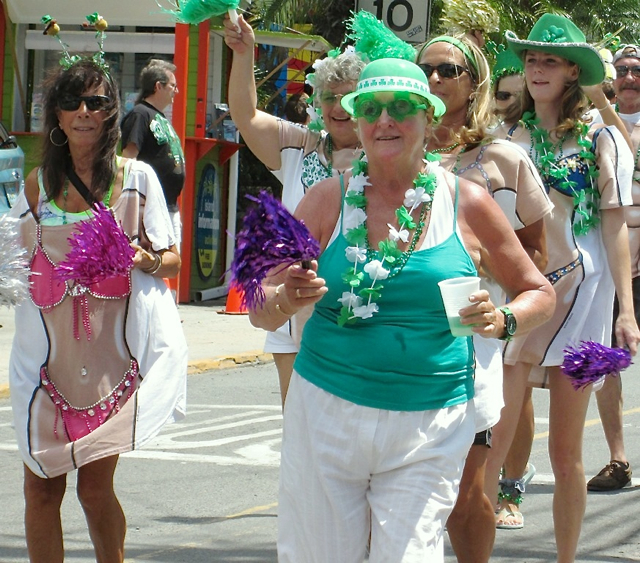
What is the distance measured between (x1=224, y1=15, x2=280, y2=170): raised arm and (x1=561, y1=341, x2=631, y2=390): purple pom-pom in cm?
141

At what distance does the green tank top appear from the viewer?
3357mm

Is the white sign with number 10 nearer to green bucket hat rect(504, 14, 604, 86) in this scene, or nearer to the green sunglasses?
green bucket hat rect(504, 14, 604, 86)

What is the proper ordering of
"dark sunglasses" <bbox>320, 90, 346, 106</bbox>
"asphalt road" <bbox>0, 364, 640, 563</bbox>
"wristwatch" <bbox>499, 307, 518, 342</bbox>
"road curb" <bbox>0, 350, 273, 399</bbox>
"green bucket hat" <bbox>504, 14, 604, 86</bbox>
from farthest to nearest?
1. "road curb" <bbox>0, 350, 273, 399</bbox>
2. "asphalt road" <bbox>0, 364, 640, 563</bbox>
3. "green bucket hat" <bbox>504, 14, 604, 86</bbox>
4. "dark sunglasses" <bbox>320, 90, 346, 106</bbox>
5. "wristwatch" <bbox>499, 307, 518, 342</bbox>

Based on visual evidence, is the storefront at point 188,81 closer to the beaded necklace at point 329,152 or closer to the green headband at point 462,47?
the beaded necklace at point 329,152

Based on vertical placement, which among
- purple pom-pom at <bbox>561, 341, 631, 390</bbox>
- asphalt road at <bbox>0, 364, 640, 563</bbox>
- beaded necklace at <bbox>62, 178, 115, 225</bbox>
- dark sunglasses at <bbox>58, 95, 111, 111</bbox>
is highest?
dark sunglasses at <bbox>58, 95, 111, 111</bbox>

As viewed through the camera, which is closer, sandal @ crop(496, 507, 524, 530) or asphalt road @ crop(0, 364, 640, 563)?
asphalt road @ crop(0, 364, 640, 563)

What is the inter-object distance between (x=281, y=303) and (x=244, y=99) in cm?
174

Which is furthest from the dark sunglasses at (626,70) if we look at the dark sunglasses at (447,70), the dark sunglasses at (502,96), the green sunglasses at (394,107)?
the green sunglasses at (394,107)

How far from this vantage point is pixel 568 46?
4938mm

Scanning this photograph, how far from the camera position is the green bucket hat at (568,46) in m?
4.94

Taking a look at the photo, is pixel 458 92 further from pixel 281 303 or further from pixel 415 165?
pixel 281 303

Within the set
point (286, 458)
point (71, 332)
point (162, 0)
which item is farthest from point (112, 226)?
point (162, 0)

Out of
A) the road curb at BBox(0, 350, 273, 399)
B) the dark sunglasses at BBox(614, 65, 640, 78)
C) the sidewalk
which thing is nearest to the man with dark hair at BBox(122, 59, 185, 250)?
the road curb at BBox(0, 350, 273, 399)

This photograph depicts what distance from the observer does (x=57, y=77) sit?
179 inches
